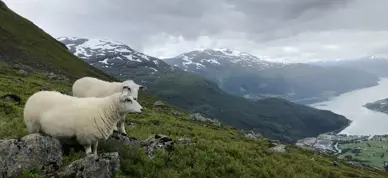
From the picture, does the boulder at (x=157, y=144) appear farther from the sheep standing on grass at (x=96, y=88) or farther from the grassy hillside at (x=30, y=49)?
the grassy hillside at (x=30, y=49)

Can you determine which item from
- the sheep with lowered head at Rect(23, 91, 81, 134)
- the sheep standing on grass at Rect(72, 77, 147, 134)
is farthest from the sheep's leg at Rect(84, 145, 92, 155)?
the sheep standing on grass at Rect(72, 77, 147, 134)

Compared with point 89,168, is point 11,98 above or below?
above

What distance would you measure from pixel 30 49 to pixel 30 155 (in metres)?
112

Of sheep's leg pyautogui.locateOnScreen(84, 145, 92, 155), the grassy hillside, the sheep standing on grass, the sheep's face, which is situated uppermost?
the grassy hillside

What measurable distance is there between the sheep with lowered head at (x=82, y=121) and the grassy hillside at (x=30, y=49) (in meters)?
79.2

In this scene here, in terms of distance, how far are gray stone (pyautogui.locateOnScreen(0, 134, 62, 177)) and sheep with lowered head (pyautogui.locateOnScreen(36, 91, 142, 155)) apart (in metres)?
0.62

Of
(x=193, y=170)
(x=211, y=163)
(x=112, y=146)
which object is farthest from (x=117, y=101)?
(x=211, y=163)

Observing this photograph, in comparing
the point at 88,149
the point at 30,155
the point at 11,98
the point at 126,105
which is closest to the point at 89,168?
the point at 88,149

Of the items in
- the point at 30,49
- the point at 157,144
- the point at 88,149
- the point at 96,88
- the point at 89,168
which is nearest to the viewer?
the point at 89,168

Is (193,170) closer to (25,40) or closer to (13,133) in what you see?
(13,133)

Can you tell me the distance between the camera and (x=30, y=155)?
10.5m

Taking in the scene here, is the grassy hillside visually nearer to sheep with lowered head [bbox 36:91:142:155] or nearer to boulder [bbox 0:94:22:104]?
boulder [bbox 0:94:22:104]

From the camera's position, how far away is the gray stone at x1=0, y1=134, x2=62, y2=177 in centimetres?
995

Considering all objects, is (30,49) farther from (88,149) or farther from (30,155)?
(30,155)
